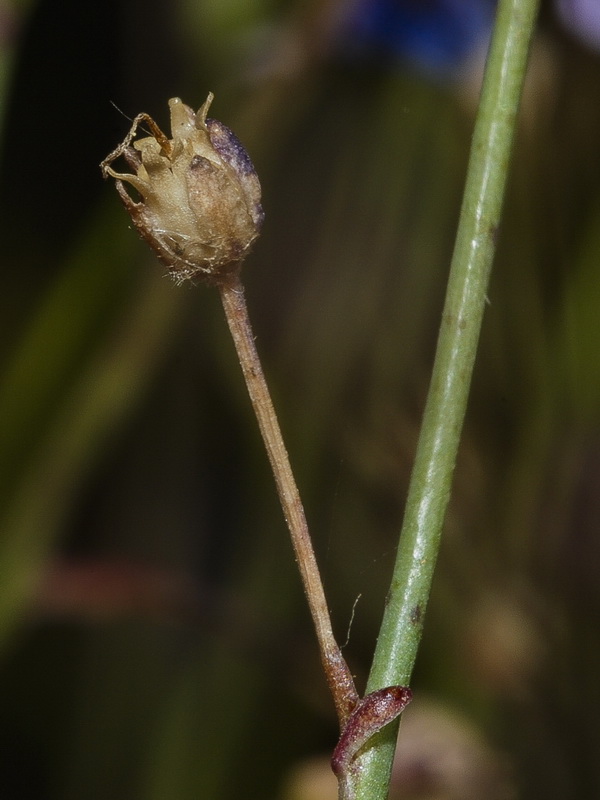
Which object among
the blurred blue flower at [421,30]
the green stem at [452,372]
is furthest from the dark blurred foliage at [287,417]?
the green stem at [452,372]

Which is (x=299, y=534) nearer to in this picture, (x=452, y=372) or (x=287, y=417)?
(x=452, y=372)

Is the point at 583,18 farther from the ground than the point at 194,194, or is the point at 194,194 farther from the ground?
the point at 583,18

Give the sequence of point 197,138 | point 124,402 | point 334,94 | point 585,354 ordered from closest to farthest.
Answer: point 197,138 < point 585,354 < point 124,402 < point 334,94

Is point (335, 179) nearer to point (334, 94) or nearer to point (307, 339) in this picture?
point (334, 94)

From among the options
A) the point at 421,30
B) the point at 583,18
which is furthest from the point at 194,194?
the point at 421,30

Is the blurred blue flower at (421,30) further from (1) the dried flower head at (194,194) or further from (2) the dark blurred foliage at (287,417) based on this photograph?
(1) the dried flower head at (194,194)

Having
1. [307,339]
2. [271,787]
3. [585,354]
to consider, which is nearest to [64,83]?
[307,339]

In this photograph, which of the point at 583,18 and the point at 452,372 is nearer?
the point at 452,372
